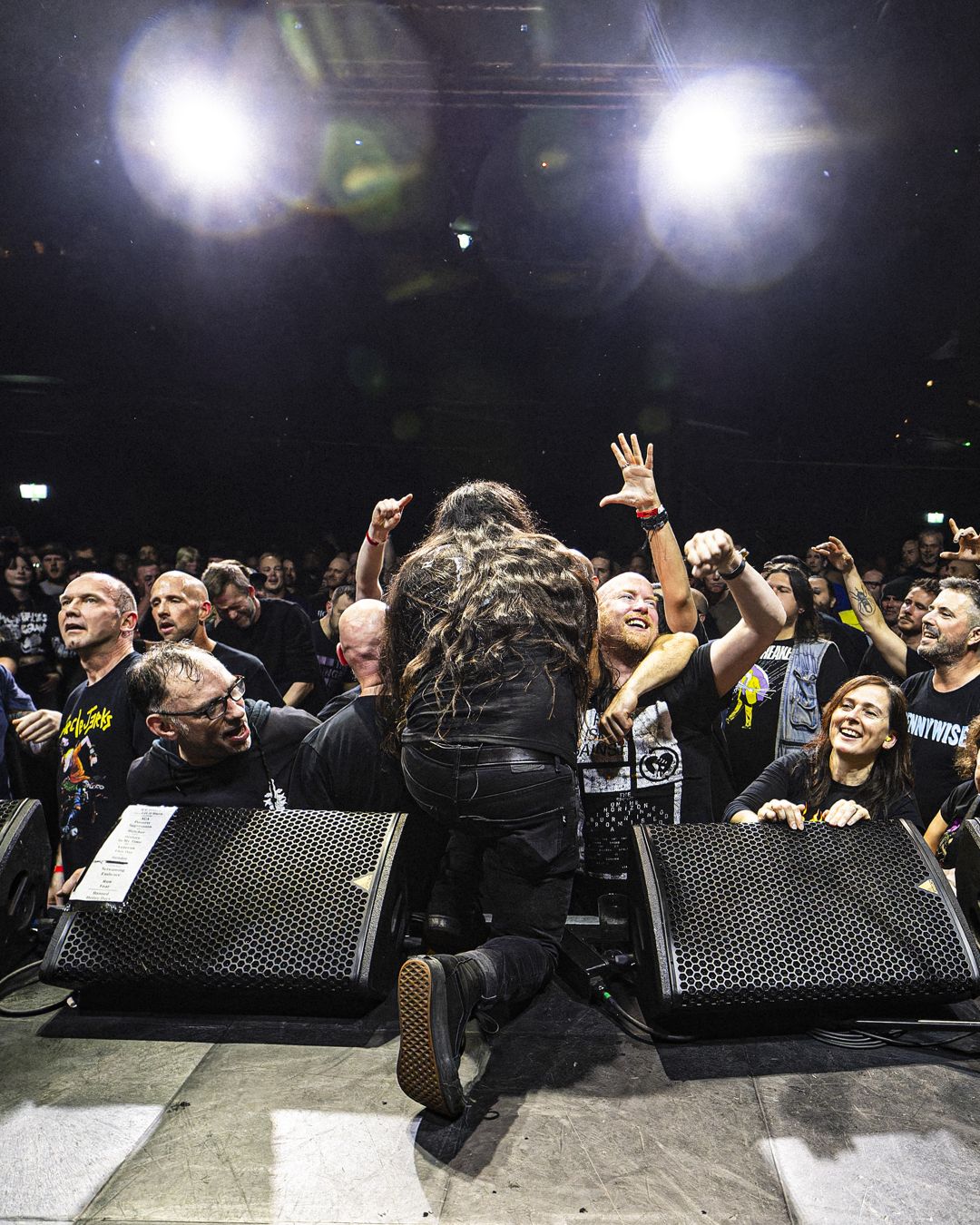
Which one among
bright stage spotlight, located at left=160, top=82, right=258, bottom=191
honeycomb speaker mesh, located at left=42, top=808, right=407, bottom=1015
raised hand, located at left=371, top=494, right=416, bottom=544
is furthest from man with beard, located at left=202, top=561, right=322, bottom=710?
bright stage spotlight, located at left=160, top=82, right=258, bottom=191

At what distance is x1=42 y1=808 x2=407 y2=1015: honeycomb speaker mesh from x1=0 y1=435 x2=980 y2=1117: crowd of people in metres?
0.21

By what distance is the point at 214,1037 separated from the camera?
1.89 meters

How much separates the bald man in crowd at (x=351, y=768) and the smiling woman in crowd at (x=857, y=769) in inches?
39.3

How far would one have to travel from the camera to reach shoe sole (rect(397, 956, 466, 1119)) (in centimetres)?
148

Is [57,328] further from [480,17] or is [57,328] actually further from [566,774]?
[566,774]

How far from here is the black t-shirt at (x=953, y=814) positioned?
245 cm

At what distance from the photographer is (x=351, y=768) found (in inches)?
90.9

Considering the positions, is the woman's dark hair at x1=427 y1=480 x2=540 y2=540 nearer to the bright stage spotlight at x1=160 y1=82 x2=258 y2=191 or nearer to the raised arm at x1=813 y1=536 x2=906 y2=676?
the raised arm at x1=813 y1=536 x2=906 y2=676

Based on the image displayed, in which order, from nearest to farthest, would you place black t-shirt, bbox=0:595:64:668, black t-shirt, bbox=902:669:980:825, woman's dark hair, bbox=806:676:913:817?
1. woman's dark hair, bbox=806:676:913:817
2. black t-shirt, bbox=902:669:980:825
3. black t-shirt, bbox=0:595:64:668

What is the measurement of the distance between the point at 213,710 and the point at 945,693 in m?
2.57

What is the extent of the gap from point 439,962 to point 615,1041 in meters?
0.60

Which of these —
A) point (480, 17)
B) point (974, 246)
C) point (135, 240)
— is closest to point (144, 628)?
point (135, 240)

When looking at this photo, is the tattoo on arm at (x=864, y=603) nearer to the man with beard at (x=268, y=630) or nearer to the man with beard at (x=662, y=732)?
the man with beard at (x=662, y=732)

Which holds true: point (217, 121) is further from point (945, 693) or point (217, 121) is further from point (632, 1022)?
point (632, 1022)
